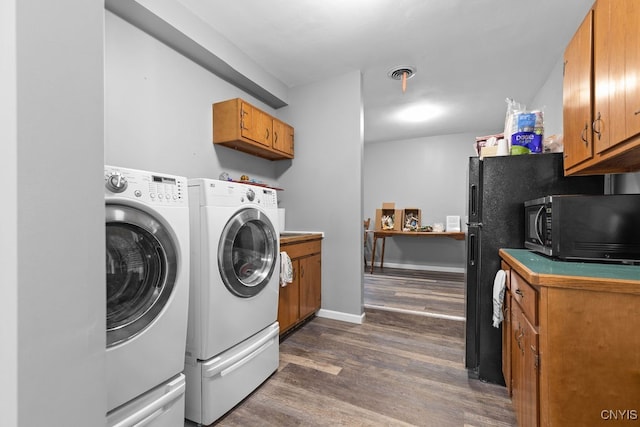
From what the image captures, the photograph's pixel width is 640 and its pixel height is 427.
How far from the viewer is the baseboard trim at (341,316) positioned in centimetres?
273

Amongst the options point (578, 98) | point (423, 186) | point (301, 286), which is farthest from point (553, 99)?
point (301, 286)

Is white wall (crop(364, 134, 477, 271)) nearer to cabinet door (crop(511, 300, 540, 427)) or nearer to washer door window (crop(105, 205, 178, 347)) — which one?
cabinet door (crop(511, 300, 540, 427))

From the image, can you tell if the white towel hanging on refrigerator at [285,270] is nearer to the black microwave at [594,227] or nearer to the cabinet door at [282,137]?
the cabinet door at [282,137]

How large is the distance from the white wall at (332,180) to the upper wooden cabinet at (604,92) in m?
1.58

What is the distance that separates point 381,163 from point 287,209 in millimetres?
2997

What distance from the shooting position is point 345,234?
2.81 meters

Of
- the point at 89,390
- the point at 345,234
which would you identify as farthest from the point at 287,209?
the point at 89,390

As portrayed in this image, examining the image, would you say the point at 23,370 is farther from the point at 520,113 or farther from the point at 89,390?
the point at 520,113

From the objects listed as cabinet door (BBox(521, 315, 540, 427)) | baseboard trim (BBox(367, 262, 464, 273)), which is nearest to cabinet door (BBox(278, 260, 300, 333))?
cabinet door (BBox(521, 315, 540, 427))

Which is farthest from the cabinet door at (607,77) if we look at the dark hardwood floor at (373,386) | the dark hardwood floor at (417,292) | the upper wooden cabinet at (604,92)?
the dark hardwood floor at (417,292)

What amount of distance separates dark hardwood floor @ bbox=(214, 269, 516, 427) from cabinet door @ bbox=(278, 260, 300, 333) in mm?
161

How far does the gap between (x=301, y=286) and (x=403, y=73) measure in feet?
7.52

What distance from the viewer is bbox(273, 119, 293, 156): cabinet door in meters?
2.77

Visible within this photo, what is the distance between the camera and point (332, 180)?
287 cm
